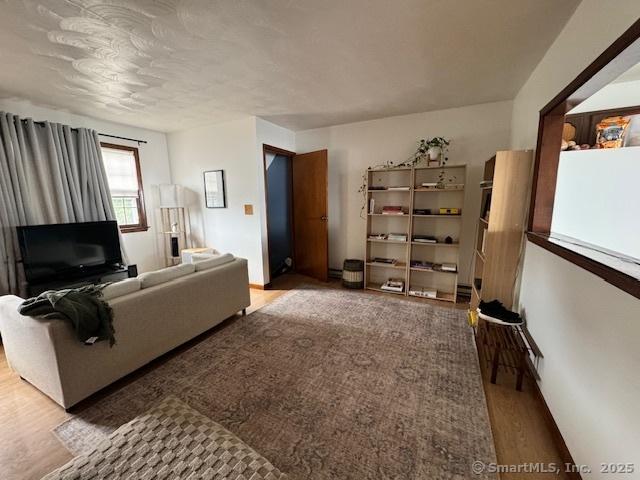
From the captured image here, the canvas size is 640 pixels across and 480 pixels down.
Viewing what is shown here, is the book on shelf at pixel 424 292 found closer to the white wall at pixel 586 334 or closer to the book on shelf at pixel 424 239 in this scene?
the book on shelf at pixel 424 239

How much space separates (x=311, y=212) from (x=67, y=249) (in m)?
3.05

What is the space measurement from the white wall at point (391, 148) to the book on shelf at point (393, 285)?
0.63 m

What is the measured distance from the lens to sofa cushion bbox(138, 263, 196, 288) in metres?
2.03

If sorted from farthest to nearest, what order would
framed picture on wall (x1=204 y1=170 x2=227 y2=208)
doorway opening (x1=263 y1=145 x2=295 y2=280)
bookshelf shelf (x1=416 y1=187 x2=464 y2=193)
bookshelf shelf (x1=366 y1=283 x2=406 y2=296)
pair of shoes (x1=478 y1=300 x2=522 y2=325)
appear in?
doorway opening (x1=263 y1=145 x2=295 y2=280) < framed picture on wall (x1=204 y1=170 x2=227 y2=208) < bookshelf shelf (x1=366 y1=283 x2=406 y2=296) < bookshelf shelf (x1=416 y1=187 x2=464 y2=193) < pair of shoes (x1=478 y1=300 x2=522 y2=325)

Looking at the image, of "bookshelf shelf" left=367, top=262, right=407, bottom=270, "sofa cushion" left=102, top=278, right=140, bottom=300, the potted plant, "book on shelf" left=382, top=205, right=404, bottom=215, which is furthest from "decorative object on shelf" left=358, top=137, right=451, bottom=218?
"sofa cushion" left=102, top=278, right=140, bottom=300

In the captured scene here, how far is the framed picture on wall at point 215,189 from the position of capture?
385cm

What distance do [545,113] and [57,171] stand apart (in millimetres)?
4827

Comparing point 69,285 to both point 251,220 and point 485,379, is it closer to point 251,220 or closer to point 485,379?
point 251,220

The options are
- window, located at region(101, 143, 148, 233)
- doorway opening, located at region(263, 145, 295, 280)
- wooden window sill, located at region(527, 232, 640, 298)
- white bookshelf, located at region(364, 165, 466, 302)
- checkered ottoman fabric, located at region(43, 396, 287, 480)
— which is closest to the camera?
wooden window sill, located at region(527, 232, 640, 298)

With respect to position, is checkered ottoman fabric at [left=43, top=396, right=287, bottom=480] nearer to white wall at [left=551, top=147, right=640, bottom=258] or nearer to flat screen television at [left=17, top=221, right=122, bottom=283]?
flat screen television at [left=17, top=221, right=122, bottom=283]

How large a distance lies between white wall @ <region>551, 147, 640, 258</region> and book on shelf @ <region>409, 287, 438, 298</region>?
159 cm

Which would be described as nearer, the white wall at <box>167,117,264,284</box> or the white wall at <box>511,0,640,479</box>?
the white wall at <box>511,0,640,479</box>

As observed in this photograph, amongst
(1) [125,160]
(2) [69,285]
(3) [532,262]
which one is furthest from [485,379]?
(1) [125,160]

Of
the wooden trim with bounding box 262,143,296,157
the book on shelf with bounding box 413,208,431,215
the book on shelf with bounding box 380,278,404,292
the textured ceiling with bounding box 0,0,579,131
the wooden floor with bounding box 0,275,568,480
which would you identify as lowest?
the wooden floor with bounding box 0,275,568,480
